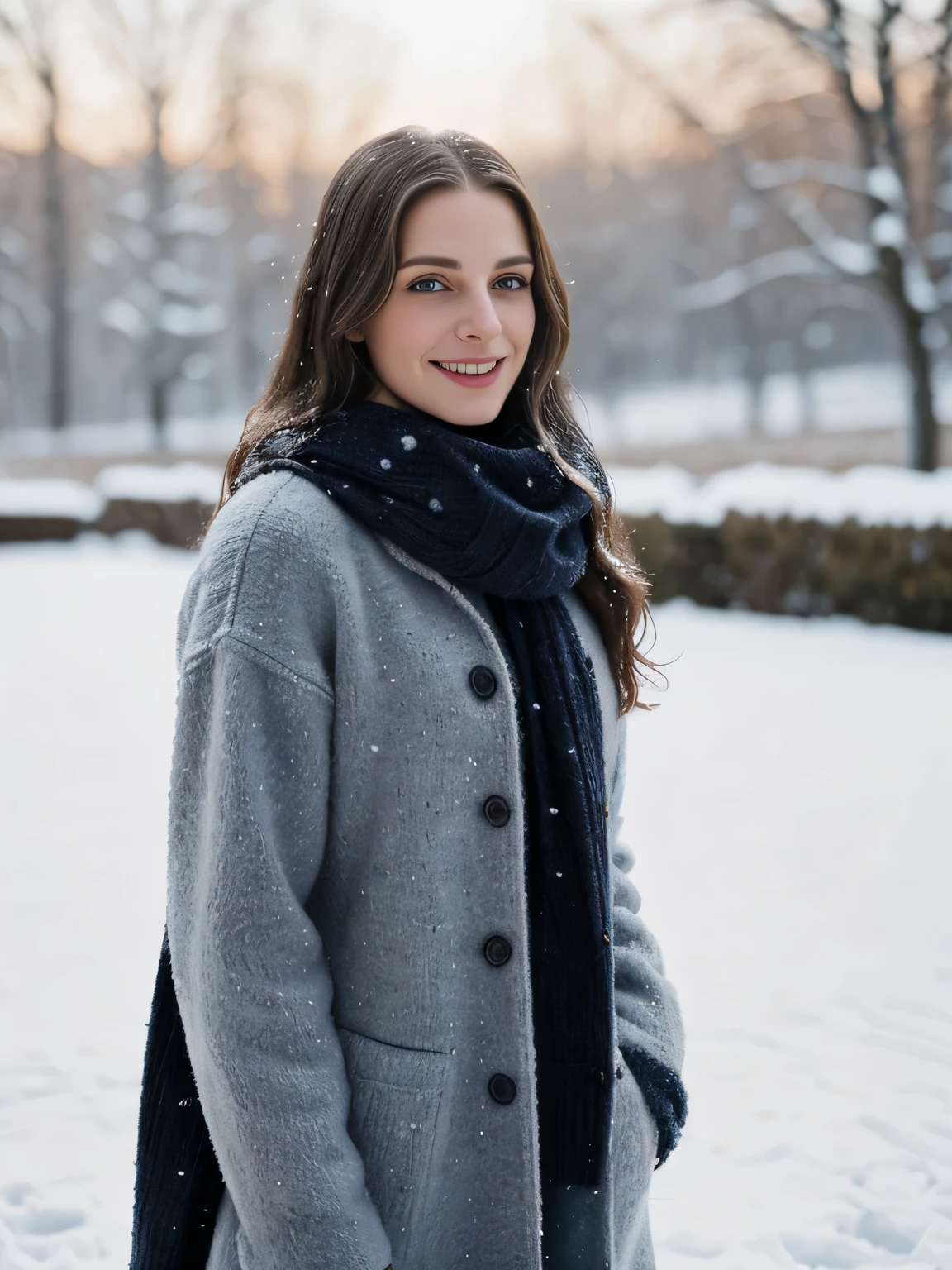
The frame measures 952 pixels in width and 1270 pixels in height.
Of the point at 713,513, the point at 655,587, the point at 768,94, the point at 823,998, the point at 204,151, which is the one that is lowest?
the point at 823,998

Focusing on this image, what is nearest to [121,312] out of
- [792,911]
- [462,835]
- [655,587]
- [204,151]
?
[204,151]

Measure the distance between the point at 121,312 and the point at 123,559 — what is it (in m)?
32.3

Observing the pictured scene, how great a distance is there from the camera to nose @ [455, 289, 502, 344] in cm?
154

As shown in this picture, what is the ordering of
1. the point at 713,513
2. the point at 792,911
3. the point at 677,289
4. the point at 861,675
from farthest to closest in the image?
the point at 677,289
the point at 713,513
the point at 861,675
the point at 792,911

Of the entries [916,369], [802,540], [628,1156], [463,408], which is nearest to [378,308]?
[463,408]

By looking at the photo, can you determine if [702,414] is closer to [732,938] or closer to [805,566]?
[805,566]

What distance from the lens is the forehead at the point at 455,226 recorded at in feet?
4.99

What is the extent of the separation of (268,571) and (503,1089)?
649 mm

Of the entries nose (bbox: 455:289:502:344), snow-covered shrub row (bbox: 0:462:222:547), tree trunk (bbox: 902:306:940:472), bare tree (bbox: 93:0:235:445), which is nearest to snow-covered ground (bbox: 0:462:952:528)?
tree trunk (bbox: 902:306:940:472)

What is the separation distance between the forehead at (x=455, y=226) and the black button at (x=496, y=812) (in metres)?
0.67

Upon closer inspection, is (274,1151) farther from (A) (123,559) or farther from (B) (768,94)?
(B) (768,94)

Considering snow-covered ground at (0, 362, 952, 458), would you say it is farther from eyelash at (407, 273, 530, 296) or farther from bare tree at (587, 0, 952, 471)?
eyelash at (407, 273, 530, 296)

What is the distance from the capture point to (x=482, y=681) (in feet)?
4.74

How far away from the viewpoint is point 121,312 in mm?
43844
